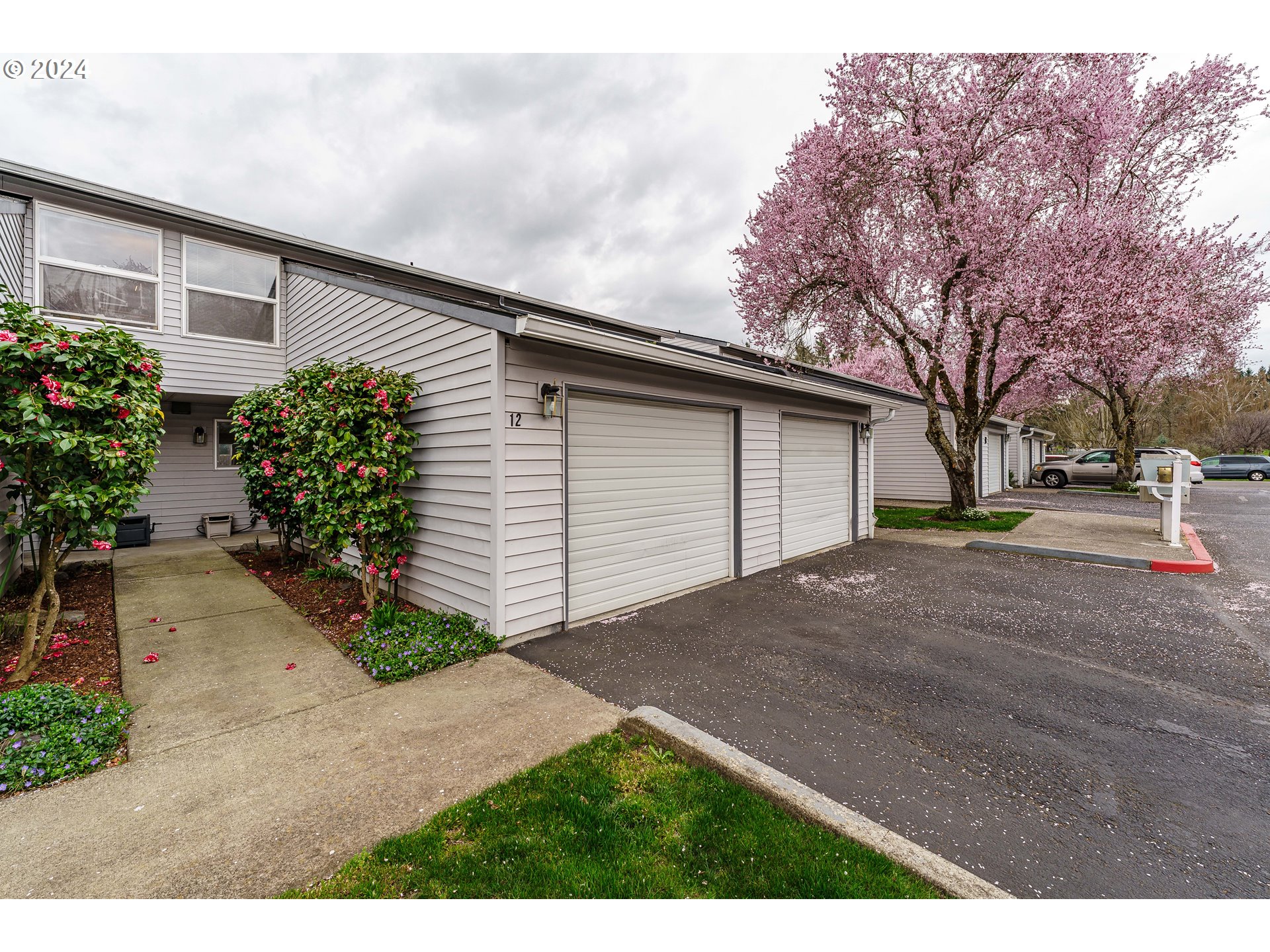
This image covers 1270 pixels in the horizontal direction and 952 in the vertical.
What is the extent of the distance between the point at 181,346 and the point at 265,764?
313 inches

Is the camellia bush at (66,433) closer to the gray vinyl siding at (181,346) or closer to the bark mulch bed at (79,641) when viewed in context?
the bark mulch bed at (79,641)

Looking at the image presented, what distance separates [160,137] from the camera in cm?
786

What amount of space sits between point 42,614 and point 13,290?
462cm

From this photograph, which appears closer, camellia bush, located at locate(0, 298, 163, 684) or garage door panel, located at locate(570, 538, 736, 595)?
camellia bush, located at locate(0, 298, 163, 684)

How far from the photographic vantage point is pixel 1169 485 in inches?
316

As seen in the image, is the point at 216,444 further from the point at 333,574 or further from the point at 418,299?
the point at 418,299

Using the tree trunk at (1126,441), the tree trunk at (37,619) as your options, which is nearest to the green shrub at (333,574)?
the tree trunk at (37,619)

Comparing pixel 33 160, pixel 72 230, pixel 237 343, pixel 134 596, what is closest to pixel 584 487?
pixel 134 596

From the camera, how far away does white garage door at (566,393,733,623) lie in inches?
191

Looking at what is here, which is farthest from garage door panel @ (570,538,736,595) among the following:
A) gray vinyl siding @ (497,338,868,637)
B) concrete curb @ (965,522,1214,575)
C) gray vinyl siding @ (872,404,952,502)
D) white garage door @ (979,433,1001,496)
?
white garage door @ (979,433,1001,496)

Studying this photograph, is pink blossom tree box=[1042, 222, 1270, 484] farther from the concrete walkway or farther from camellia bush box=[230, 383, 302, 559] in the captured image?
camellia bush box=[230, 383, 302, 559]

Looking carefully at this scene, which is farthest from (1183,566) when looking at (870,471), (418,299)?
(418,299)

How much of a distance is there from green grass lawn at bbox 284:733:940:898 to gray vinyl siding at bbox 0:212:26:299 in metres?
8.48
